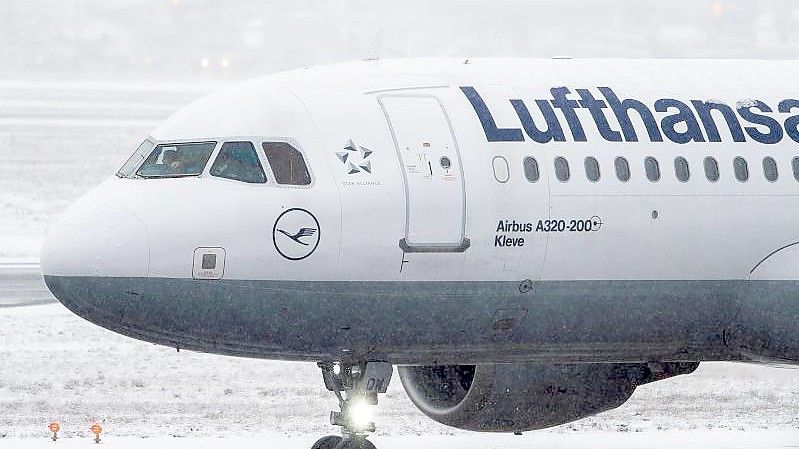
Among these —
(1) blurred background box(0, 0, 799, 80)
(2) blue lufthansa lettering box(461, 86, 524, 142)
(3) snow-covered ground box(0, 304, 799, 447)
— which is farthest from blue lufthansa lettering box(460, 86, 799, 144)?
(1) blurred background box(0, 0, 799, 80)

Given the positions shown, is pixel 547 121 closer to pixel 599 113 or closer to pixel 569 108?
pixel 569 108

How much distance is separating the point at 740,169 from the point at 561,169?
6.49ft

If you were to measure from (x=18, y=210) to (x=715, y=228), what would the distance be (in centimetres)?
3169

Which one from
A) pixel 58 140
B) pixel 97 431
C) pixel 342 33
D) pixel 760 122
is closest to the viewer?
pixel 760 122

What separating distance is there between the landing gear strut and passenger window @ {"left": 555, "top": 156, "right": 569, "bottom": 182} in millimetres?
2385

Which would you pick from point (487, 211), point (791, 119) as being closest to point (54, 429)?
point (487, 211)

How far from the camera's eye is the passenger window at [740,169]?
16.8 m

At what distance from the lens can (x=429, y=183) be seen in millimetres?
15461

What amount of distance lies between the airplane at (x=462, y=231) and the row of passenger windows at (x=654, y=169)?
0.03 metres

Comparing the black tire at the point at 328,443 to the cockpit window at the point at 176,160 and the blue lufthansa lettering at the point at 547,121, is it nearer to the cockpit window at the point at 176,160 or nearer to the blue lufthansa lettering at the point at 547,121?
the cockpit window at the point at 176,160

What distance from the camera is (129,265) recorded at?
14.7 meters

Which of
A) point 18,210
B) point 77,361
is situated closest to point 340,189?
point 77,361

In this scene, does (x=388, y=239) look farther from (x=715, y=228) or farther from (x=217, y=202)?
(x=715, y=228)

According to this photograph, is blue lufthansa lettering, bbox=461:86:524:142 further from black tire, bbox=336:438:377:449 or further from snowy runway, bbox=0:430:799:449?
snowy runway, bbox=0:430:799:449
